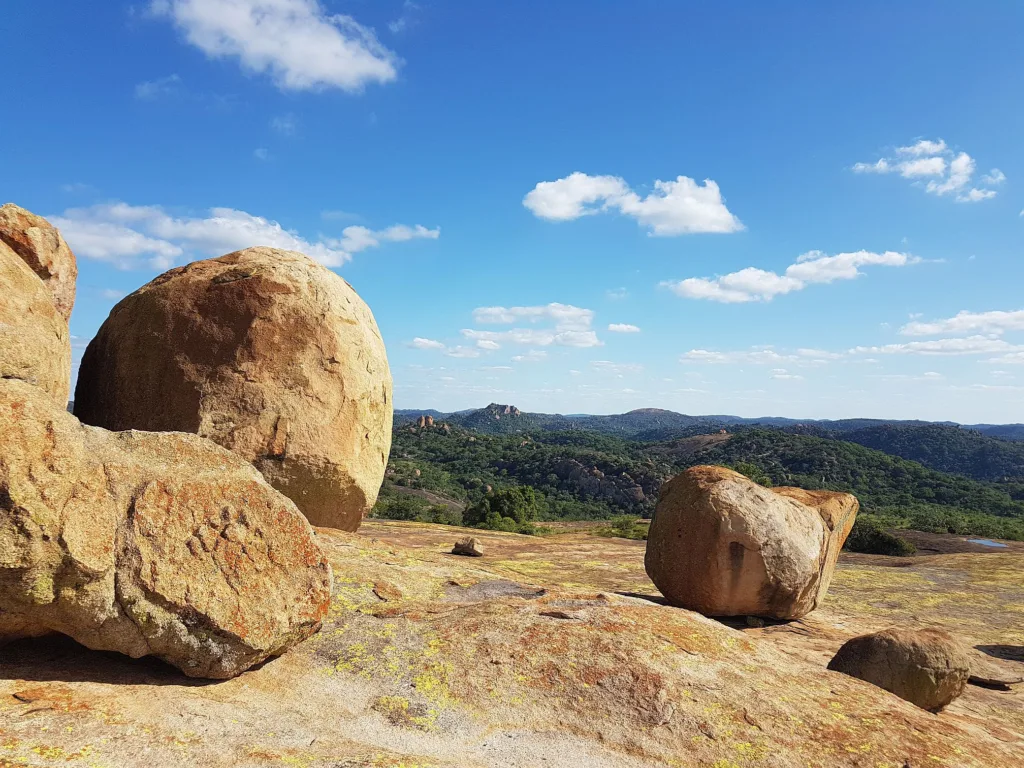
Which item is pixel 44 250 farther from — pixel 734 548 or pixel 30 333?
pixel 734 548


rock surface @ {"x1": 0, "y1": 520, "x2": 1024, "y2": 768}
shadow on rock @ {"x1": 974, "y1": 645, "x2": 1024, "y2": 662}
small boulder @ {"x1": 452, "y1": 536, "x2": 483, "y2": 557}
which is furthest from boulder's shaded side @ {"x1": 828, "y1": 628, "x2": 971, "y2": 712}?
small boulder @ {"x1": 452, "y1": 536, "x2": 483, "y2": 557}

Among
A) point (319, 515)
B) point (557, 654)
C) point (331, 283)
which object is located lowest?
point (557, 654)

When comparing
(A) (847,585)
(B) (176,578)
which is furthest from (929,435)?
(B) (176,578)

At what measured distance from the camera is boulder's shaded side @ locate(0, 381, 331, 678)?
17.6 feet

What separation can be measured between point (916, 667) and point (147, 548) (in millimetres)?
10210

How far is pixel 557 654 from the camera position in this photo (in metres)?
7.76

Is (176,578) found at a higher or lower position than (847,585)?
higher

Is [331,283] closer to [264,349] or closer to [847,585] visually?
[264,349]

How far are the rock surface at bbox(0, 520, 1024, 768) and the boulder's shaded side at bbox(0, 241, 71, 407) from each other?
124 inches

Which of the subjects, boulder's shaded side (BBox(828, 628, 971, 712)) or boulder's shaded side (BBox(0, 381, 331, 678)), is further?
boulder's shaded side (BBox(828, 628, 971, 712))

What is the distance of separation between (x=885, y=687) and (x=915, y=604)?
9.83 m

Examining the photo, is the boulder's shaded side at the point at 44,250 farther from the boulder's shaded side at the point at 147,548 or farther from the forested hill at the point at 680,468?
the forested hill at the point at 680,468

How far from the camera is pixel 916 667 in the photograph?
9.16 meters

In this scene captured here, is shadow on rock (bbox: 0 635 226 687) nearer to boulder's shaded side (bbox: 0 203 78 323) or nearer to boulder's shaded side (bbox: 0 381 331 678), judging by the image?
boulder's shaded side (bbox: 0 381 331 678)
